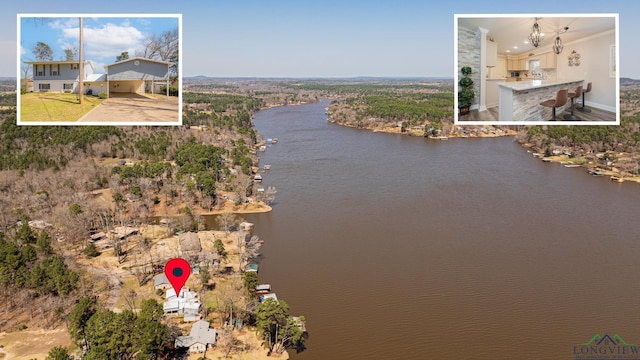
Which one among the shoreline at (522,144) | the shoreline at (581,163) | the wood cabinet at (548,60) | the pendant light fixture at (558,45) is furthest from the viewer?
the shoreline at (522,144)

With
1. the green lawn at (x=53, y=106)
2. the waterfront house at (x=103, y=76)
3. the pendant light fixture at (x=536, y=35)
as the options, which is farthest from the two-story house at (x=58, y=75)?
the pendant light fixture at (x=536, y=35)

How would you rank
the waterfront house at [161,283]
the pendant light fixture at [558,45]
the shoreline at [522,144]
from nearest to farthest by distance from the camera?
the pendant light fixture at [558,45] < the waterfront house at [161,283] < the shoreline at [522,144]

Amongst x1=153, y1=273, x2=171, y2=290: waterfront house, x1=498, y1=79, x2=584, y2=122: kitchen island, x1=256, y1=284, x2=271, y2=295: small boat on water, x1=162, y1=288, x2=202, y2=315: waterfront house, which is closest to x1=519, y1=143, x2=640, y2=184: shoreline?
x1=256, y1=284, x2=271, y2=295: small boat on water

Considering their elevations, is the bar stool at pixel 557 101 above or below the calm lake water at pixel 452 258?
above

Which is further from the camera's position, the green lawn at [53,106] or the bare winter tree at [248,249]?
the bare winter tree at [248,249]

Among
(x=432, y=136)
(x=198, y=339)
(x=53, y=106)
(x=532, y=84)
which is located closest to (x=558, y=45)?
(x=532, y=84)

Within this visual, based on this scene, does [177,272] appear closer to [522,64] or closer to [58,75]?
[58,75]

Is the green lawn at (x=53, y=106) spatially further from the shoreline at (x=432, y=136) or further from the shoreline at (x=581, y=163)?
the shoreline at (x=432, y=136)
